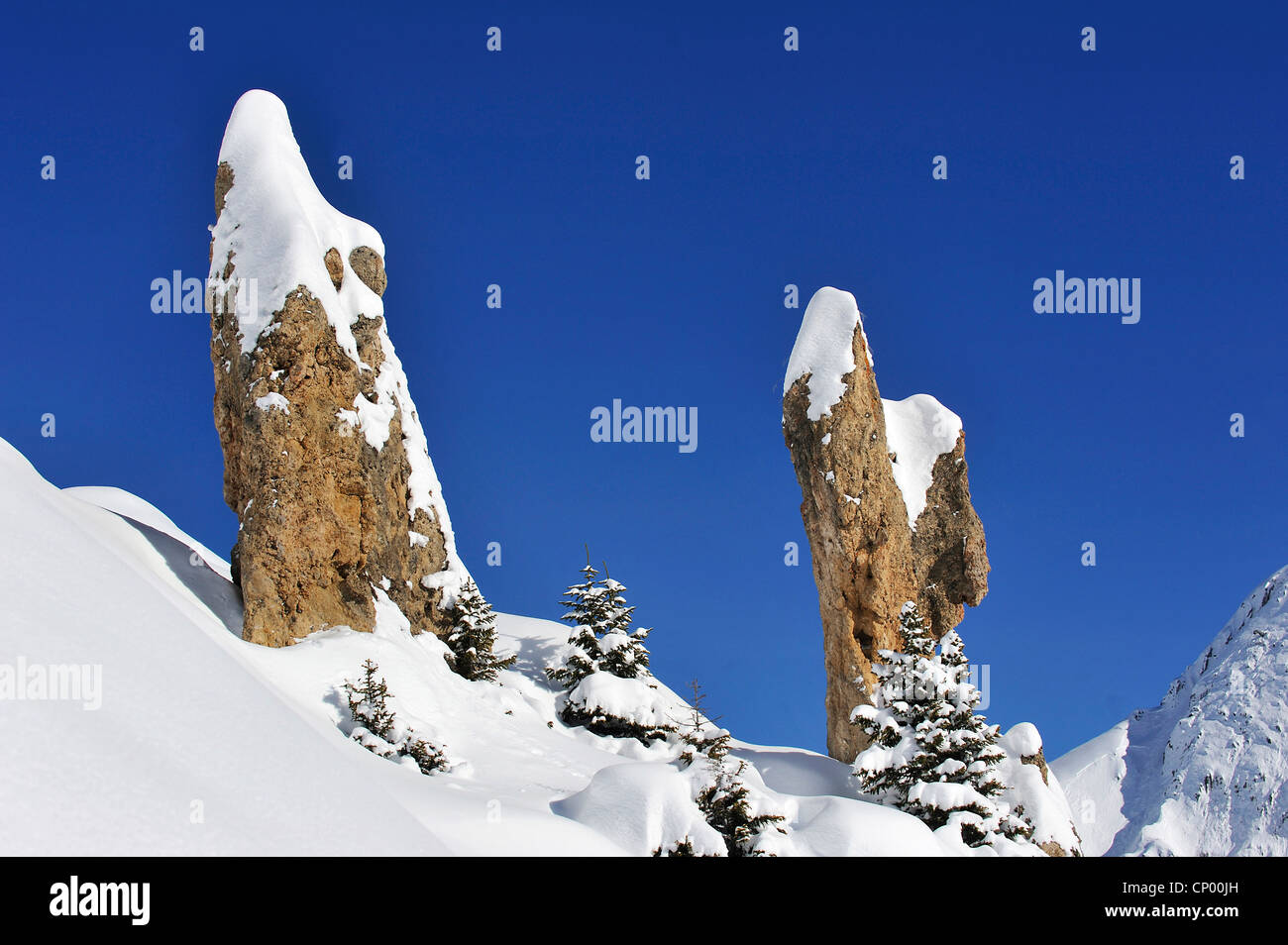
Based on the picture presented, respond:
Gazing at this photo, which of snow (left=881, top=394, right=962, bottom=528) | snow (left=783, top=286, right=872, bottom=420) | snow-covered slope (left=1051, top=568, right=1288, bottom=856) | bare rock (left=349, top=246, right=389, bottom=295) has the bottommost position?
snow-covered slope (left=1051, top=568, right=1288, bottom=856)

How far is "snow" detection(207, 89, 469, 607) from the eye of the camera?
20.7 m

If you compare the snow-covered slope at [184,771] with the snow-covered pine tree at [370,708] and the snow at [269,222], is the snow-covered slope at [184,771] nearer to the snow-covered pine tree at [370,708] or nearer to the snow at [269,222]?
the snow-covered pine tree at [370,708]

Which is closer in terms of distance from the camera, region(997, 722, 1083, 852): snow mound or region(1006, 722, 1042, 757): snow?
region(997, 722, 1083, 852): snow mound

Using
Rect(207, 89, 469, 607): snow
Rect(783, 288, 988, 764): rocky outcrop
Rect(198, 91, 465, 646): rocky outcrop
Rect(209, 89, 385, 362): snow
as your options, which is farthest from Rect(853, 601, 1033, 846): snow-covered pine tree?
Rect(209, 89, 385, 362): snow

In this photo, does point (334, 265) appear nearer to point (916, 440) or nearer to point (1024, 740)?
point (916, 440)

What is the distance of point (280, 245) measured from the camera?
2100cm

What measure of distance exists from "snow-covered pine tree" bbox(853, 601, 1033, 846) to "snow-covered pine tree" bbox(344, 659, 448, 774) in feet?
30.4

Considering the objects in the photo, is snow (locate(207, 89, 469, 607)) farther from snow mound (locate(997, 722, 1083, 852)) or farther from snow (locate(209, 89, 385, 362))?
snow mound (locate(997, 722, 1083, 852))

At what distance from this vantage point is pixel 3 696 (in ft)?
17.0

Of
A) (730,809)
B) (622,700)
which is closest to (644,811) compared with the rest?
(730,809)

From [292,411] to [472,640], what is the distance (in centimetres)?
767

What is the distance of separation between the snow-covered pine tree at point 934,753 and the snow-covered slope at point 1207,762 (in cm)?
7543

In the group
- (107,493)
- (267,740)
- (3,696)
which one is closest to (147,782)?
(3,696)
